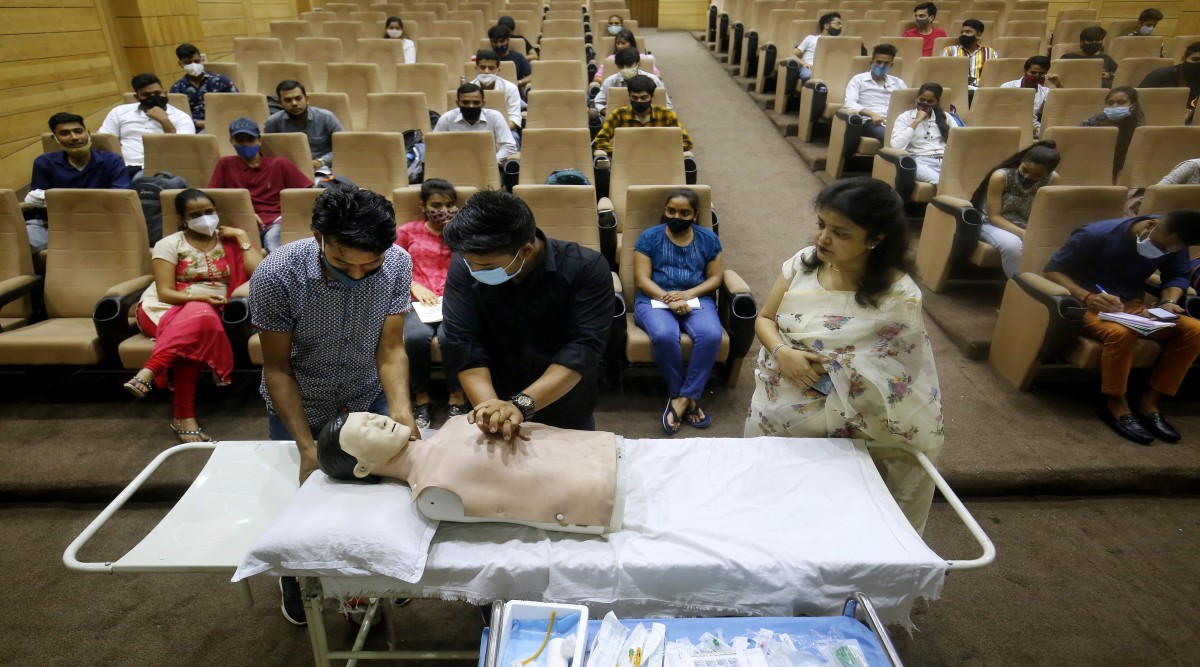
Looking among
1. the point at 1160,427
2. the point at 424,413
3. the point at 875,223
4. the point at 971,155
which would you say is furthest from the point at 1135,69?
the point at 424,413

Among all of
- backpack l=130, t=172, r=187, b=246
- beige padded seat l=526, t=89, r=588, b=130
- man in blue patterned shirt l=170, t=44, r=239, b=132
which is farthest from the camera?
man in blue patterned shirt l=170, t=44, r=239, b=132

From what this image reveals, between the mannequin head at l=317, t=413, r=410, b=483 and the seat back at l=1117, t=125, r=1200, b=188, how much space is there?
4817 millimetres

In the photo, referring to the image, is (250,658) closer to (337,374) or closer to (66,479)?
(337,374)

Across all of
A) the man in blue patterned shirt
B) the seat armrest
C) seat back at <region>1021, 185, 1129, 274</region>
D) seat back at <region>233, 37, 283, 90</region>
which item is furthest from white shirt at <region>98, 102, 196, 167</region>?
seat back at <region>1021, 185, 1129, 274</region>

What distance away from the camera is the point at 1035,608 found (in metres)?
2.06

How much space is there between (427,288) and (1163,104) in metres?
5.41

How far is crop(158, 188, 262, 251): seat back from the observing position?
9.81 feet

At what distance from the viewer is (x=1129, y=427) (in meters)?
2.71

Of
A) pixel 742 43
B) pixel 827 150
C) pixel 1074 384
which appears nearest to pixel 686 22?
pixel 742 43

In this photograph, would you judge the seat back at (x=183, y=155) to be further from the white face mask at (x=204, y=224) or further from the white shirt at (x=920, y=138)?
the white shirt at (x=920, y=138)

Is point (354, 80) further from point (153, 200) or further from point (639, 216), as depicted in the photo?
point (639, 216)

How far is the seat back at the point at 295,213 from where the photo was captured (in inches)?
121

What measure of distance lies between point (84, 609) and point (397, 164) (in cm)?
253

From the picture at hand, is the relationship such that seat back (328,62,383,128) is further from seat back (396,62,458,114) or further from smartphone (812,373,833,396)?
smartphone (812,373,833,396)
